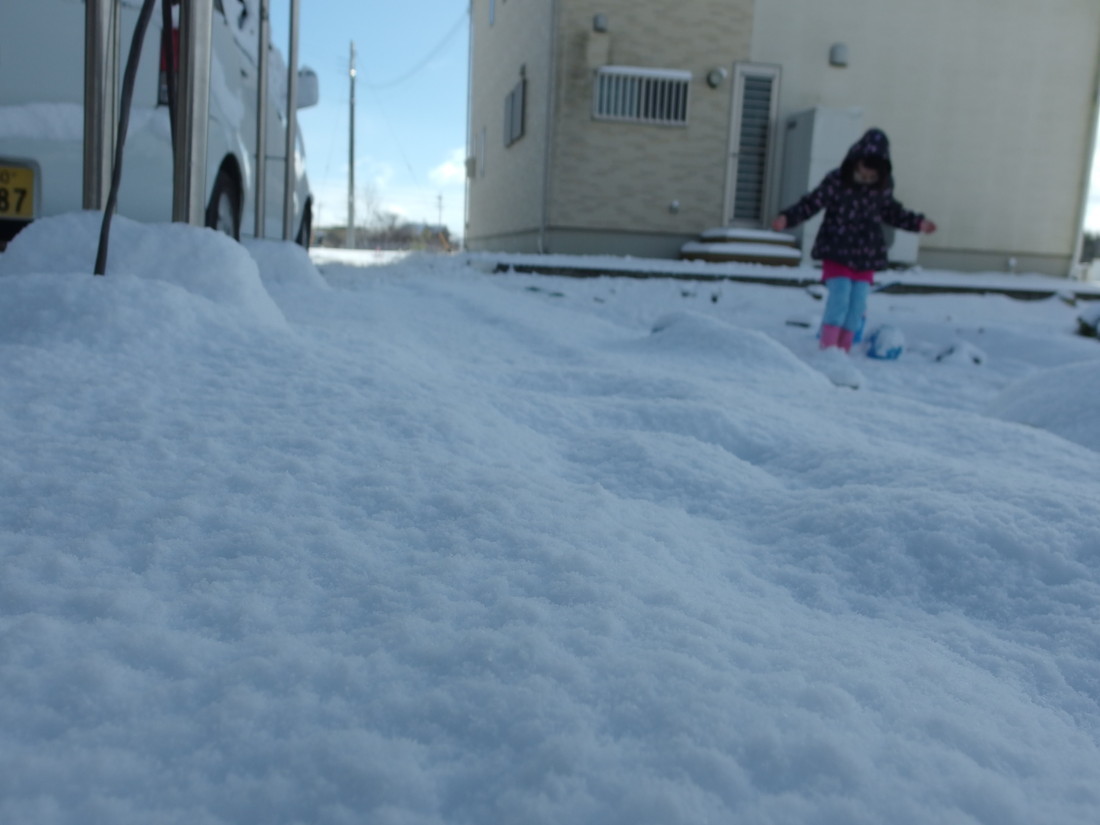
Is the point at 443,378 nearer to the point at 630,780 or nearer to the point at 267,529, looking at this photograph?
the point at 267,529

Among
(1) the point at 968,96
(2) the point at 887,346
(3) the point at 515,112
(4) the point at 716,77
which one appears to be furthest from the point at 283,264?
(1) the point at 968,96

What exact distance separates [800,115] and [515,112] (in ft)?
14.1

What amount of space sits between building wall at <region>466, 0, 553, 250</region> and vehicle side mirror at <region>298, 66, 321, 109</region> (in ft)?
17.3

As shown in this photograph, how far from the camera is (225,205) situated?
12.4 ft

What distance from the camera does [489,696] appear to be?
0.78 meters

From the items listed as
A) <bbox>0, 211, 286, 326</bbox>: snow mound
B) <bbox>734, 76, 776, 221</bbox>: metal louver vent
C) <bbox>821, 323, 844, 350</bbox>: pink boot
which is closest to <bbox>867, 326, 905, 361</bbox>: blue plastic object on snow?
<bbox>821, 323, 844, 350</bbox>: pink boot

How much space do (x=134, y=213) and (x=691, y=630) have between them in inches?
109

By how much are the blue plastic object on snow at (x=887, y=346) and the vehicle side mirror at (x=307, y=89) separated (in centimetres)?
387

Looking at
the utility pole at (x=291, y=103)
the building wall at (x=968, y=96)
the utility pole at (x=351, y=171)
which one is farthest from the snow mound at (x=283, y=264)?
the utility pole at (x=351, y=171)

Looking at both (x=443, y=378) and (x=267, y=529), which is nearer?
(x=267, y=529)

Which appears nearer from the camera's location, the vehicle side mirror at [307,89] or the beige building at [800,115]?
the vehicle side mirror at [307,89]

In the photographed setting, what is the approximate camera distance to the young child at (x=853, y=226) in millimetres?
4758

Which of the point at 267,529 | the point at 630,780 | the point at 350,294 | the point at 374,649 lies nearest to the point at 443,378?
the point at 267,529

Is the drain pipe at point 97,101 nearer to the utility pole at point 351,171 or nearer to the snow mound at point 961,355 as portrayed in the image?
the snow mound at point 961,355
